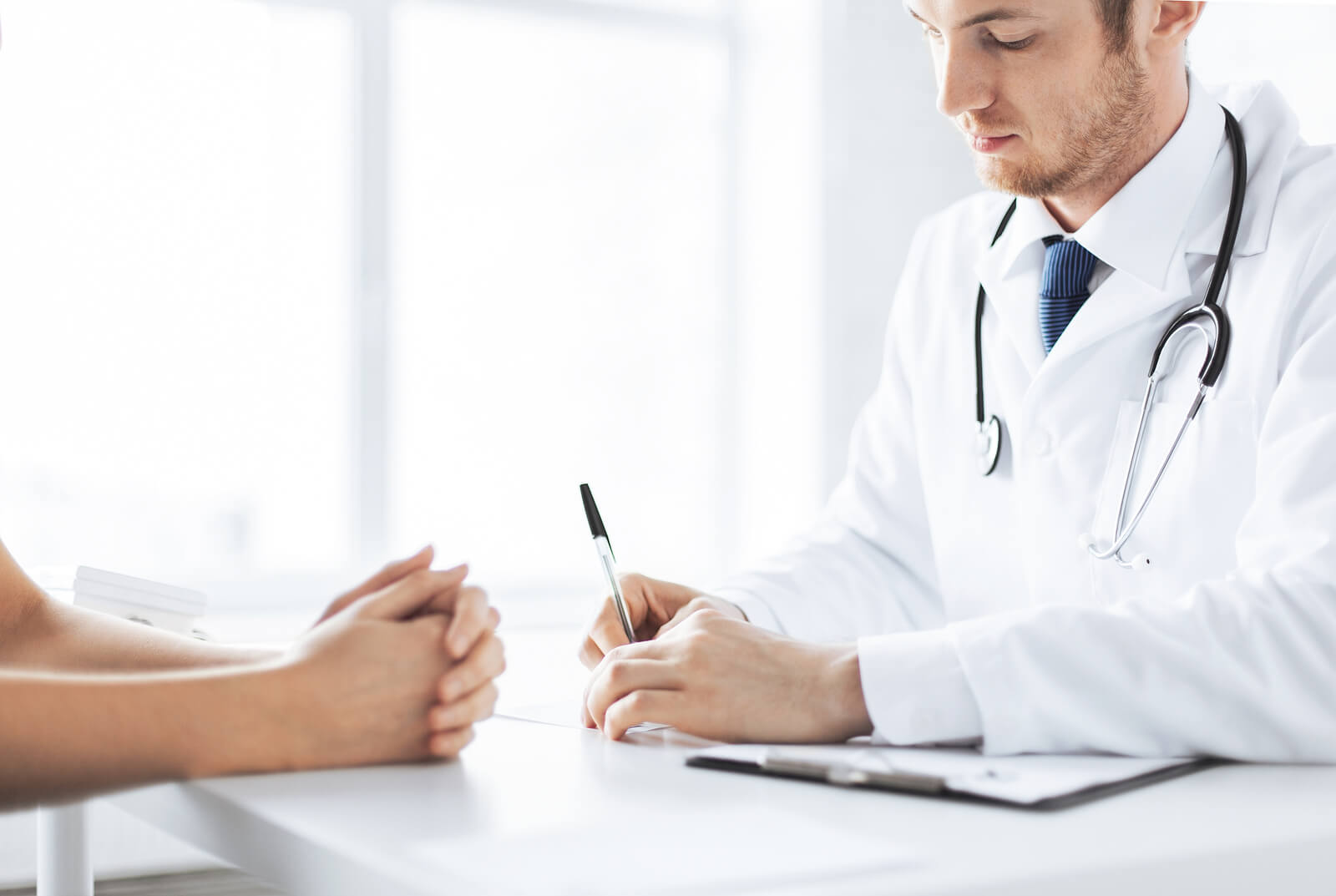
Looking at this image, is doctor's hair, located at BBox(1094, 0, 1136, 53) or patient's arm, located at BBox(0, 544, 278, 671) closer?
patient's arm, located at BBox(0, 544, 278, 671)

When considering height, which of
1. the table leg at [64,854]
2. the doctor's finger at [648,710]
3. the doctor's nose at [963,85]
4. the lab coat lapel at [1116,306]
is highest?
the doctor's nose at [963,85]

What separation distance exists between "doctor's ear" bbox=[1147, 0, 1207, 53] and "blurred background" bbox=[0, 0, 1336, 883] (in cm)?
133

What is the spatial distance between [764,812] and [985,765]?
0.75ft

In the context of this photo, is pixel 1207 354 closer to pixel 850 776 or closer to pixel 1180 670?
pixel 1180 670

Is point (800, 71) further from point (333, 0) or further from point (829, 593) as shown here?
point (829, 593)

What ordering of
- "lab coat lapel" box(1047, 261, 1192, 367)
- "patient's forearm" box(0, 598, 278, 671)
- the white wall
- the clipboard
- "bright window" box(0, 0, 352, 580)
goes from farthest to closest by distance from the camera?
the white wall, "bright window" box(0, 0, 352, 580), "lab coat lapel" box(1047, 261, 1192, 367), "patient's forearm" box(0, 598, 278, 671), the clipboard

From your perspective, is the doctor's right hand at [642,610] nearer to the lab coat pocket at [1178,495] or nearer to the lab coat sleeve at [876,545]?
the lab coat sleeve at [876,545]

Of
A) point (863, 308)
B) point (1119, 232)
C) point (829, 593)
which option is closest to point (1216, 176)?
point (1119, 232)

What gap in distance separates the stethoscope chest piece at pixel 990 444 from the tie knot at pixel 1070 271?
0.16m

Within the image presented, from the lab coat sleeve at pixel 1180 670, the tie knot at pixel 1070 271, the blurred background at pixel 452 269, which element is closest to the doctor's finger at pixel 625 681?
the lab coat sleeve at pixel 1180 670

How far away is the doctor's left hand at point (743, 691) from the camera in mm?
946

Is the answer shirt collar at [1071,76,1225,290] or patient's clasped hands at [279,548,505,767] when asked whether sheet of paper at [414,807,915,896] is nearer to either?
patient's clasped hands at [279,548,505,767]

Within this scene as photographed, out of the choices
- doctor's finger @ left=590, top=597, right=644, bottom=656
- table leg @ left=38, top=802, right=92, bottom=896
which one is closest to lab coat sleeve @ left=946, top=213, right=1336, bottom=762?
doctor's finger @ left=590, top=597, right=644, bottom=656

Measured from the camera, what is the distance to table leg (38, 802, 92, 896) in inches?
43.8
